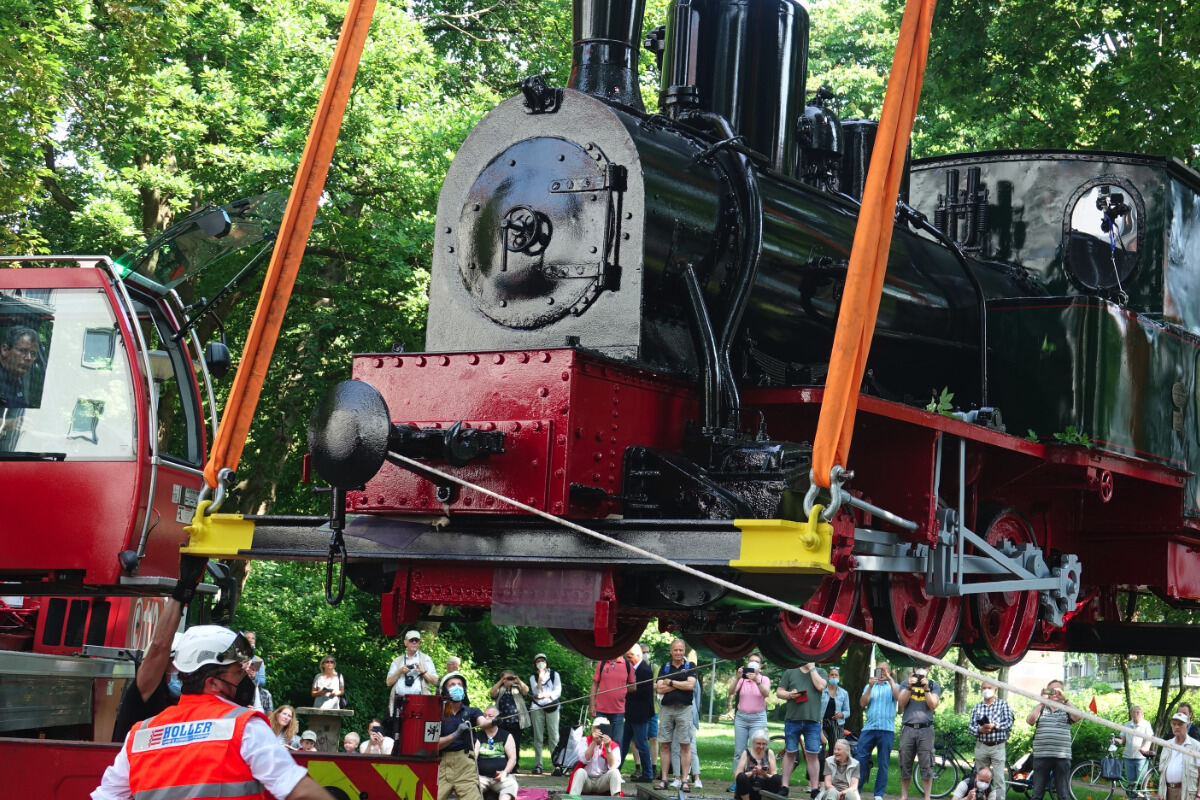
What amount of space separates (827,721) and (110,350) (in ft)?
32.1

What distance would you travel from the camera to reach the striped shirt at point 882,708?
47.8 feet

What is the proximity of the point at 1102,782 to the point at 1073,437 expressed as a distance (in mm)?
11837

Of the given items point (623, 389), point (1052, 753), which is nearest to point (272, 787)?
point (623, 389)

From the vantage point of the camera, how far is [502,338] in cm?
636

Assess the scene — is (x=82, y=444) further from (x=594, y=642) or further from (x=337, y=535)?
(x=594, y=642)

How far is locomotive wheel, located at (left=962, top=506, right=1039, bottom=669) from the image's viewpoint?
7879mm

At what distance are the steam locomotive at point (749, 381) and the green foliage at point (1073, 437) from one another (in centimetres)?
3

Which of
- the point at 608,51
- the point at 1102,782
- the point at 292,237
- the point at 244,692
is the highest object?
the point at 608,51

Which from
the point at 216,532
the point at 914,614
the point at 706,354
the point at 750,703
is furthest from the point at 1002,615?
the point at 750,703

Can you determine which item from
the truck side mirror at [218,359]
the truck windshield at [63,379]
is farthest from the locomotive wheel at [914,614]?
the truck windshield at [63,379]

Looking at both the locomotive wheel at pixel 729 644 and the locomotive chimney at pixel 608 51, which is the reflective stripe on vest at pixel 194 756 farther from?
the locomotive chimney at pixel 608 51

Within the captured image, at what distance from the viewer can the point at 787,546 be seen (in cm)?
498

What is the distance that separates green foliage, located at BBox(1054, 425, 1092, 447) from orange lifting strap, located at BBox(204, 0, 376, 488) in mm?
4024

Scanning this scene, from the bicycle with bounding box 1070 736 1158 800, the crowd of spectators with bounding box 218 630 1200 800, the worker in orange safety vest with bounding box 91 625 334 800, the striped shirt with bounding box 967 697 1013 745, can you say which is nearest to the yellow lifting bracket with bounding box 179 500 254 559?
the worker in orange safety vest with bounding box 91 625 334 800
